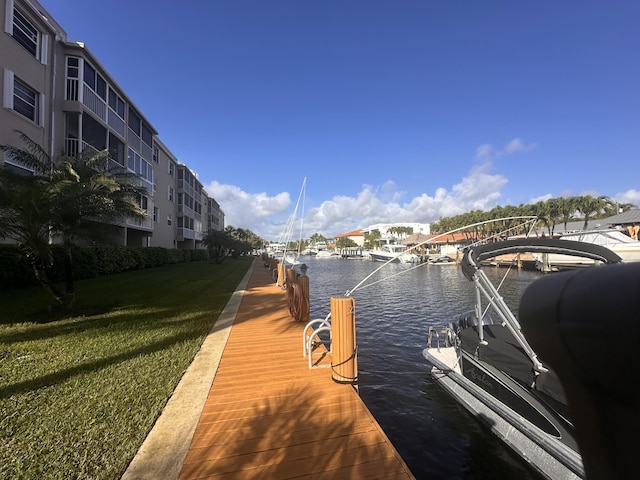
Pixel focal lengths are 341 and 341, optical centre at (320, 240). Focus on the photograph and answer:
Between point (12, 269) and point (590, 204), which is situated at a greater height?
point (590, 204)

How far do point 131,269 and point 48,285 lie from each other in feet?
53.5

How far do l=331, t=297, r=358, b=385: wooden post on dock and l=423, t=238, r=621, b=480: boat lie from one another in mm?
2140

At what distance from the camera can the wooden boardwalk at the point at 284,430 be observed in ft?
11.0

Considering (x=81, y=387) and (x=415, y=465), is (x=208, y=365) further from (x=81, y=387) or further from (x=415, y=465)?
(x=415, y=465)

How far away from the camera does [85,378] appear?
5418 mm

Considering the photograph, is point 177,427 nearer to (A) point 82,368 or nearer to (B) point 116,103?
(A) point 82,368

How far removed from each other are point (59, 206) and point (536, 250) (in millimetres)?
11162

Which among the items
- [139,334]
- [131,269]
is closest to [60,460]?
[139,334]

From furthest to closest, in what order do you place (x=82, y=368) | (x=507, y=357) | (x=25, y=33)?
(x=25, y=33) → (x=82, y=368) → (x=507, y=357)

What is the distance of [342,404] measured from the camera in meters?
4.67

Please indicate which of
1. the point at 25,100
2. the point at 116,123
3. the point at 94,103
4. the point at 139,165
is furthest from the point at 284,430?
the point at 139,165

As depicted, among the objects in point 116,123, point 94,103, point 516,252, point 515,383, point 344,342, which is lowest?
point 515,383

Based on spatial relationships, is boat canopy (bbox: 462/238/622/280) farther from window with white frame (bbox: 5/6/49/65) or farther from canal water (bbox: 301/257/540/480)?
window with white frame (bbox: 5/6/49/65)

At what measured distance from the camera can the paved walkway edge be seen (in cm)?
334
